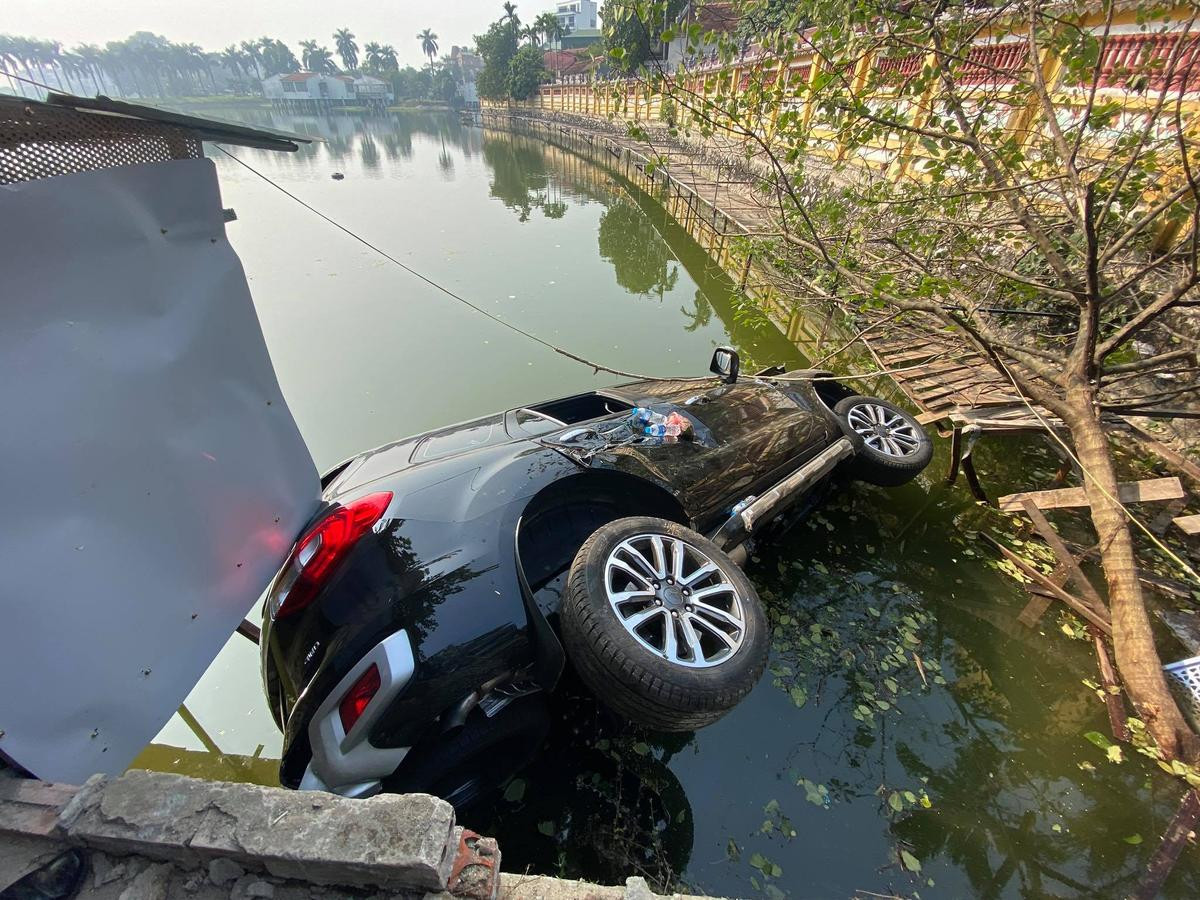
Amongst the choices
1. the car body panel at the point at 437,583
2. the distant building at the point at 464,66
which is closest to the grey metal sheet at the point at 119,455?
the car body panel at the point at 437,583

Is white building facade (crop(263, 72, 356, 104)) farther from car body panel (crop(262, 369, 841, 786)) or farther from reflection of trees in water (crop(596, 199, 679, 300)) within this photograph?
car body panel (crop(262, 369, 841, 786))

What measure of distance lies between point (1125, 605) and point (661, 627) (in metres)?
2.78

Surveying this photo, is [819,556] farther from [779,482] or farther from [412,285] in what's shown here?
[412,285]

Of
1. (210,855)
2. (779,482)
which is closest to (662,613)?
(779,482)

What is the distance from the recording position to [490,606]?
6.13 ft

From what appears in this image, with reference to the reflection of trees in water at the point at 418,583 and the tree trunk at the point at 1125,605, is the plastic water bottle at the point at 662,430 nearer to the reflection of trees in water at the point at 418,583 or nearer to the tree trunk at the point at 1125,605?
the reflection of trees in water at the point at 418,583

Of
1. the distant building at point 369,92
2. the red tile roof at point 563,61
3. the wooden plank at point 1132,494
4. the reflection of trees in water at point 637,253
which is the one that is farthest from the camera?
the distant building at point 369,92

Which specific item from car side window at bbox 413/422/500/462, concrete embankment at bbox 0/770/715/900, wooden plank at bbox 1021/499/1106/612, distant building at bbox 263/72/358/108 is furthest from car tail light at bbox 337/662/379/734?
distant building at bbox 263/72/358/108

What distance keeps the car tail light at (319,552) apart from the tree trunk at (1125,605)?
3.91m

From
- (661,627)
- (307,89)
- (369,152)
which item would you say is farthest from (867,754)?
(307,89)

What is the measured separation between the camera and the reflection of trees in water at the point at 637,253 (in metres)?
10.4

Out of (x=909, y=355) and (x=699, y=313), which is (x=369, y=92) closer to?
(x=699, y=313)

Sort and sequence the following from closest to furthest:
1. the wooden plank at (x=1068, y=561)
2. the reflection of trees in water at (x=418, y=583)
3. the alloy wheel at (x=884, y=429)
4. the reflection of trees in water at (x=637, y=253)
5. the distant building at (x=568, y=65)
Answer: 1. the reflection of trees in water at (x=418, y=583)
2. the wooden plank at (x=1068, y=561)
3. the alloy wheel at (x=884, y=429)
4. the reflection of trees in water at (x=637, y=253)
5. the distant building at (x=568, y=65)

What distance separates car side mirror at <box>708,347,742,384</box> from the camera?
12.4ft
